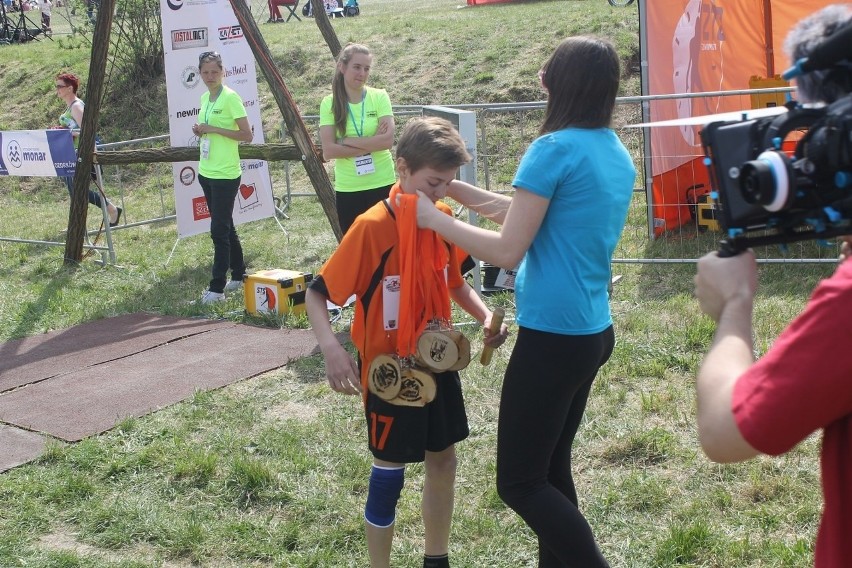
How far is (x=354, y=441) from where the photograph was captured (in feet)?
15.5

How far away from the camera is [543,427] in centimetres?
274

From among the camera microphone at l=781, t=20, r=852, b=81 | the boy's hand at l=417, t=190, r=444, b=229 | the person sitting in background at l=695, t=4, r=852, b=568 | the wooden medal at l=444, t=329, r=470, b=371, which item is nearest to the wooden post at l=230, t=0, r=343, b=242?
the wooden medal at l=444, t=329, r=470, b=371

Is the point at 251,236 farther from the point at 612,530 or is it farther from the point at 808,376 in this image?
the point at 808,376

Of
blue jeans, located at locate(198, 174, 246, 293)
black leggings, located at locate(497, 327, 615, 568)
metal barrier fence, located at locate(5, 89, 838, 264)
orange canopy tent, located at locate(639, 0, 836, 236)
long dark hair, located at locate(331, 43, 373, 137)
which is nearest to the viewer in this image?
black leggings, located at locate(497, 327, 615, 568)

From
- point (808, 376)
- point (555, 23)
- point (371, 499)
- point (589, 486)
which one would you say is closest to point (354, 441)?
point (589, 486)

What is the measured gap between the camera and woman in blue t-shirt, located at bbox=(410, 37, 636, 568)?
262cm

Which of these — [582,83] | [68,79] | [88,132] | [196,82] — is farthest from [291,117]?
[582,83]

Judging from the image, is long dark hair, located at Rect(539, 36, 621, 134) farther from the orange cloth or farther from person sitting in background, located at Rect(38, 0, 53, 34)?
person sitting in background, located at Rect(38, 0, 53, 34)

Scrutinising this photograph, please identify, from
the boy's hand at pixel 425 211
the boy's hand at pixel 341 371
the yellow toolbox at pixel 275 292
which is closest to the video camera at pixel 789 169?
the boy's hand at pixel 425 211

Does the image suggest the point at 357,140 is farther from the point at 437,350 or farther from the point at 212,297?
the point at 437,350

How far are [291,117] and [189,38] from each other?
2446 mm

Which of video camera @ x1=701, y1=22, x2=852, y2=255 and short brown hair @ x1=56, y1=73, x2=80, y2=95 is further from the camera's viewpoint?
short brown hair @ x1=56, y1=73, x2=80, y2=95

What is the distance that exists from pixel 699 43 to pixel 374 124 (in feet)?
13.0

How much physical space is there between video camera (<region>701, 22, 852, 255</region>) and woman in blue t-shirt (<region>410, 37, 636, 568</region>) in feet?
3.38
